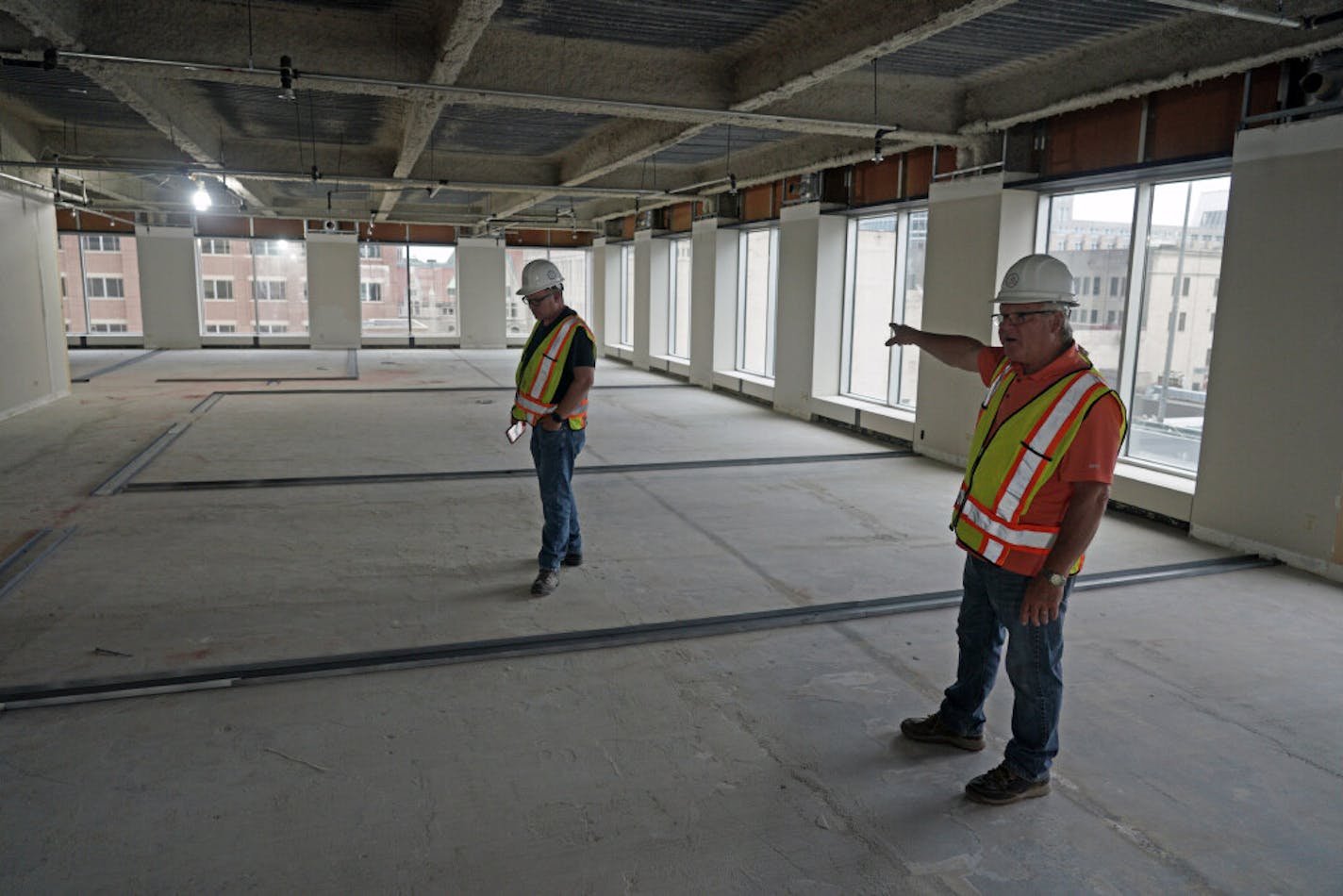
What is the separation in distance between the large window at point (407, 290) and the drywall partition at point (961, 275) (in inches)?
588

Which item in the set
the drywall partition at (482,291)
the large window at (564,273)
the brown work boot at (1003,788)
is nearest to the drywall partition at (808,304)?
the brown work boot at (1003,788)

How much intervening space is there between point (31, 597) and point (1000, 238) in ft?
23.8

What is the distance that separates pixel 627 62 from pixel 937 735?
216 inches

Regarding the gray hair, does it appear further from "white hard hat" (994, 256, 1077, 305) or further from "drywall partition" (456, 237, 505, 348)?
"drywall partition" (456, 237, 505, 348)

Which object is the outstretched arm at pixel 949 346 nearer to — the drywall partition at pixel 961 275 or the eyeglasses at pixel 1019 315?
the eyeglasses at pixel 1019 315

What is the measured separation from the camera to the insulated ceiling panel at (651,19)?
5.73 metres

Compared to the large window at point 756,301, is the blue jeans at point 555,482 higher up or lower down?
lower down

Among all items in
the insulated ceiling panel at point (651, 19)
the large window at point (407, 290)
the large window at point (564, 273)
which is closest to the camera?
the insulated ceiling panel at point (651, 19)

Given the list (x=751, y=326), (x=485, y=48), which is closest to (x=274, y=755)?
(x=485, y=48)

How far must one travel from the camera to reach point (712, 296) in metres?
13.6

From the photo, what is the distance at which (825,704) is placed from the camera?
137 inches

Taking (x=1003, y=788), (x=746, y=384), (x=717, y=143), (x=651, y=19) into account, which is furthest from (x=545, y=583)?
(x=746, y=384)

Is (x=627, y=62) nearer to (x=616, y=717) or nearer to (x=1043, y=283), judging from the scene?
(x=1043, y=283)

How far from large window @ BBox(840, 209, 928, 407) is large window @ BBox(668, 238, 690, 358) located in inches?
226
